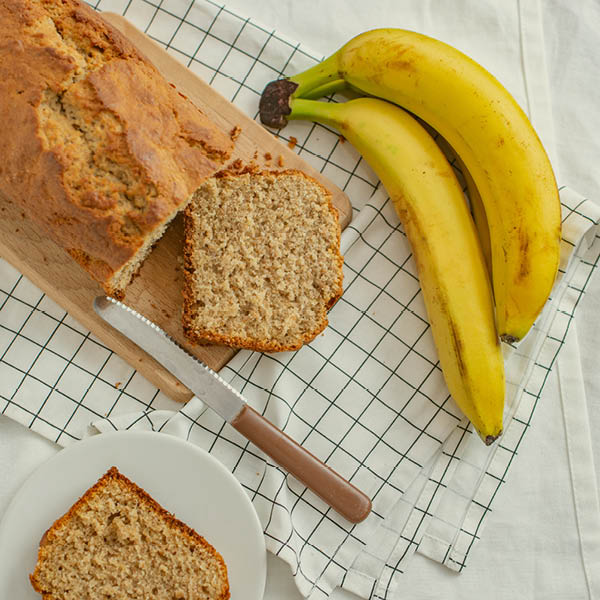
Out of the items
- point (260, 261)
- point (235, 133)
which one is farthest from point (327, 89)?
point (260, 261)

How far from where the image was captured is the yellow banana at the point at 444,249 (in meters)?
2.30

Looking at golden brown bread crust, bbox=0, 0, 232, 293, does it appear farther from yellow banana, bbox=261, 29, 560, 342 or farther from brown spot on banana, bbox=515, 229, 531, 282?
brown spot on banana, bbox=515, 229, 531, 282

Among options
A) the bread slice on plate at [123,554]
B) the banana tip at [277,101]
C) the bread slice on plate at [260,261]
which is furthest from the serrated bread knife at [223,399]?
the banana tip at [277,101]

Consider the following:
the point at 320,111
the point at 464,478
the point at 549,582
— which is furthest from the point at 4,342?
the point at 549,582

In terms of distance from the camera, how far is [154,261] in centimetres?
244

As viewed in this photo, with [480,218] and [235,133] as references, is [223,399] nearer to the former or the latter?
[235,133]

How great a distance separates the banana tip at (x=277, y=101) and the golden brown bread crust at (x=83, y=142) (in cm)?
49

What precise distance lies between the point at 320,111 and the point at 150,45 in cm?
69

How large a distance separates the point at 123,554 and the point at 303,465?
26.7 inches

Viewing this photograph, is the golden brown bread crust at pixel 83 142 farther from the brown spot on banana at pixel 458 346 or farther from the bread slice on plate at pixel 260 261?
the brown spot on banana at pixel 458 346

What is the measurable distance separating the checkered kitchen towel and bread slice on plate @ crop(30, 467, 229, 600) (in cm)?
26

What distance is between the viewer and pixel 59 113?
2.07 meters

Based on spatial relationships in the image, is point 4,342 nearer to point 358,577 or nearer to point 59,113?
point 59,113

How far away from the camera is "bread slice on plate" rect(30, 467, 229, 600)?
2199 mm
